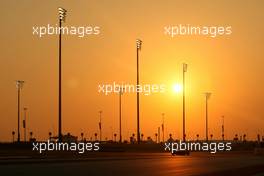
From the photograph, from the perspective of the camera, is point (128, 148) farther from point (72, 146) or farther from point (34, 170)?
point (34, 170)

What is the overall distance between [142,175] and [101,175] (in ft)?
9.12

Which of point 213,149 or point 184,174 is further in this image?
point 213,149

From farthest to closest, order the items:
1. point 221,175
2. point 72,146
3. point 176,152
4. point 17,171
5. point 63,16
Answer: point 176,152 < point 72,146 < point 63,16 < point 221,175 < point 17,171

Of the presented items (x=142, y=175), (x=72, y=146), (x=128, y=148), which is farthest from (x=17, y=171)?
(x=128, y=148)

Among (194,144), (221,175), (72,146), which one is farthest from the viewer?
(194,144)

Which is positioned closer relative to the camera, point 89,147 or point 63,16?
point 63,16

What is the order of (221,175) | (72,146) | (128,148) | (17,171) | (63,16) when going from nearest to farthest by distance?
(17,171)
(221,175)
(63,16)
(72,146)
(128,148)

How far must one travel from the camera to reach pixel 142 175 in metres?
41.0

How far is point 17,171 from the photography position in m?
39.7

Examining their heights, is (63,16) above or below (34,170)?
above

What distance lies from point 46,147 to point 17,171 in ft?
192

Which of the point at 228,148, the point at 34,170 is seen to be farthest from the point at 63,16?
the point at 228,148

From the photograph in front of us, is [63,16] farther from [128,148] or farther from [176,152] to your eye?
[128,148]

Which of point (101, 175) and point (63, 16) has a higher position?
point (63, 16)
